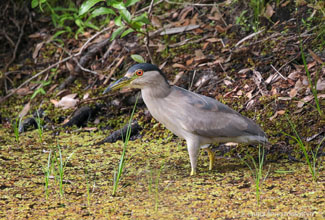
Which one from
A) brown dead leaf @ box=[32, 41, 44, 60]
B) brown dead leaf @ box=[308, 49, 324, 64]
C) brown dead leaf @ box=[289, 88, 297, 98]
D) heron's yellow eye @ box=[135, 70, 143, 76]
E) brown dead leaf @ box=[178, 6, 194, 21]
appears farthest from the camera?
brown dead leaf @ box=[32, 41, 44, 60]

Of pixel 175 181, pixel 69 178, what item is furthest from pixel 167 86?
pixel 69 178

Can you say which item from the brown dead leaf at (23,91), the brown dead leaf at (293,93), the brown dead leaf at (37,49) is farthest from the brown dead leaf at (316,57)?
the brown dead leaf at (37,49)

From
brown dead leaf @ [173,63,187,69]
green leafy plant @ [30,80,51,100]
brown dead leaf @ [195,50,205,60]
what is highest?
brown dead leaf @ [195,50,205,60]

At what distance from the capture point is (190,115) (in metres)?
4.27

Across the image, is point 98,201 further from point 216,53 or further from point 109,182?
point 216,53

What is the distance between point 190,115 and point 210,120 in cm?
18

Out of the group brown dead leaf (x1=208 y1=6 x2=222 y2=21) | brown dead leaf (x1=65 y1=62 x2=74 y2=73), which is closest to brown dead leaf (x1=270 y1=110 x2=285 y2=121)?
brown dead leaf (x1=208 y1=6 x2=222 y2=21)

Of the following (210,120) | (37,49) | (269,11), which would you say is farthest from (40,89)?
(269,11)

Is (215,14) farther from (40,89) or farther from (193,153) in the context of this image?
(193,153)

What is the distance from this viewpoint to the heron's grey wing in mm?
4250

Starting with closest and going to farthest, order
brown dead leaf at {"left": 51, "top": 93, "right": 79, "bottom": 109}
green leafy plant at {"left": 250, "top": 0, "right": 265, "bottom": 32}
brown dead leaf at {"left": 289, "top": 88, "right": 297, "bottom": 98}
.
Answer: brown dead leaf at {"left": 289, "top": 88, "right": 297, "bottom": 98}
green leafy plant at {"left": 250, "top": 0, "right": 265, "bottom": 32}
brown dead leaf at {"left": 51, "top": 93, "right": 79, "bottom": 109}

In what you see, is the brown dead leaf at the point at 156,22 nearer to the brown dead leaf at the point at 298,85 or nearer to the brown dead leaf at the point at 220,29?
the brown dead leaf at the point at 220,29

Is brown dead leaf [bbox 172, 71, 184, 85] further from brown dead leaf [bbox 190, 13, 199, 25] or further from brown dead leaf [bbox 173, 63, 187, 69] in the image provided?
brown dead leaf [bbox 190, 13, 199, 25]

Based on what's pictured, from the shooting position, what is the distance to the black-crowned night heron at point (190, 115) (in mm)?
4262
